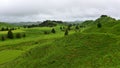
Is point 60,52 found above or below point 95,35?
below

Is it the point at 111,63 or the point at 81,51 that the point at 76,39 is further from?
the point at 111,63

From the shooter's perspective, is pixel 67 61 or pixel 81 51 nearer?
pixel 67 61

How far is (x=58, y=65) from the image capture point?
5416 cm

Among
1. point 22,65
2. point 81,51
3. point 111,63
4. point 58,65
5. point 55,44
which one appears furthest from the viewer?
point 55,44

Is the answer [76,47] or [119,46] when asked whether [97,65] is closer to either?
[119,46]

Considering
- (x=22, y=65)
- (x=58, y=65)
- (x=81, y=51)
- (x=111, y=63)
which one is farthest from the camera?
(x=22, y=65)

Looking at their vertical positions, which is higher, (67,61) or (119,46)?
(119,46)

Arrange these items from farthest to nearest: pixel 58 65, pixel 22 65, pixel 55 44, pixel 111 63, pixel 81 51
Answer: pixel 55 44 < pixel 22 65 < pixel 81 51 < pixel 58 65 < pixel 111 63

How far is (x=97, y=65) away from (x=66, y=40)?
2341cm

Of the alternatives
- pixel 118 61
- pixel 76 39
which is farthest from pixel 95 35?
pixel 118 61

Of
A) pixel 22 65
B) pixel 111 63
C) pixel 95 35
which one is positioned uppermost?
pixel 95 35

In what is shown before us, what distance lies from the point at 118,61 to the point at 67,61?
1301cm

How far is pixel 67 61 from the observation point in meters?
54.6

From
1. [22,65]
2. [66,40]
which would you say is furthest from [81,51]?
[22,65]
